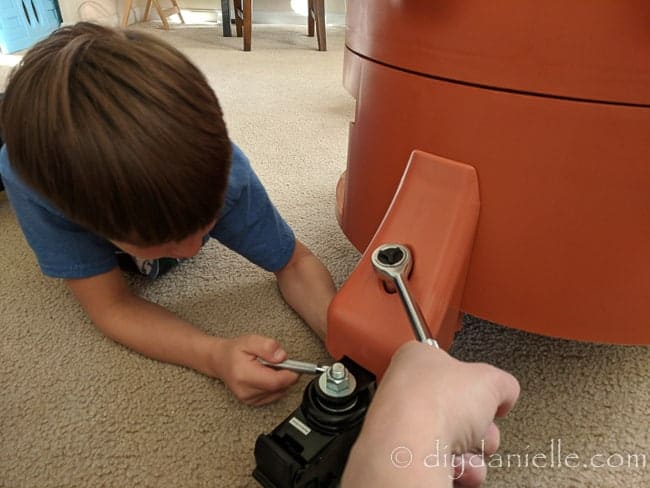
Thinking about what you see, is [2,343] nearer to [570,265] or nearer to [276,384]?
[276,384]

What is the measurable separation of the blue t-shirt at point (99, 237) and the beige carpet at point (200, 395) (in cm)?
7

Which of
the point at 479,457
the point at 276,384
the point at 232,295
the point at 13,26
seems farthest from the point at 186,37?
the point at 479,457

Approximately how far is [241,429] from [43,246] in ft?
0.76

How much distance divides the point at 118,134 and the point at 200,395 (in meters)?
0.25

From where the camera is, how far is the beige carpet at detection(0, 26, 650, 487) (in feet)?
1.32

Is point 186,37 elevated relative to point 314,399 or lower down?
lower down

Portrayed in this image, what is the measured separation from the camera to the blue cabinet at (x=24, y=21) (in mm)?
1735

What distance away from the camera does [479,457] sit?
0.30 meters

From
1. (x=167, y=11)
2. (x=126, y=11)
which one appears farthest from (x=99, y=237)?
(x=167, y=11)

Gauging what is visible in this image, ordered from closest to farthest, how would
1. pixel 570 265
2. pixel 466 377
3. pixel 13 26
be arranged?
pixel 466 377 < pixel 570 265 < pixel 13 26

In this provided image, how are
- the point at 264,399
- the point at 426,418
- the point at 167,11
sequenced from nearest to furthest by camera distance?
the point at 426,418
the point at 264,399
the point at 167,11

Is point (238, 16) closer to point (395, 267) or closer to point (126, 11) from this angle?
point (126, 11)

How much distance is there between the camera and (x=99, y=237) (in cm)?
45

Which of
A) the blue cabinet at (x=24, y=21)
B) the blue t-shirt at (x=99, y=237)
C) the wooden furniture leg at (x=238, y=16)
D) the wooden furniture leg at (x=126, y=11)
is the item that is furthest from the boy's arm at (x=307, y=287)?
the wooden furniture leg at (x=126, y=11)
